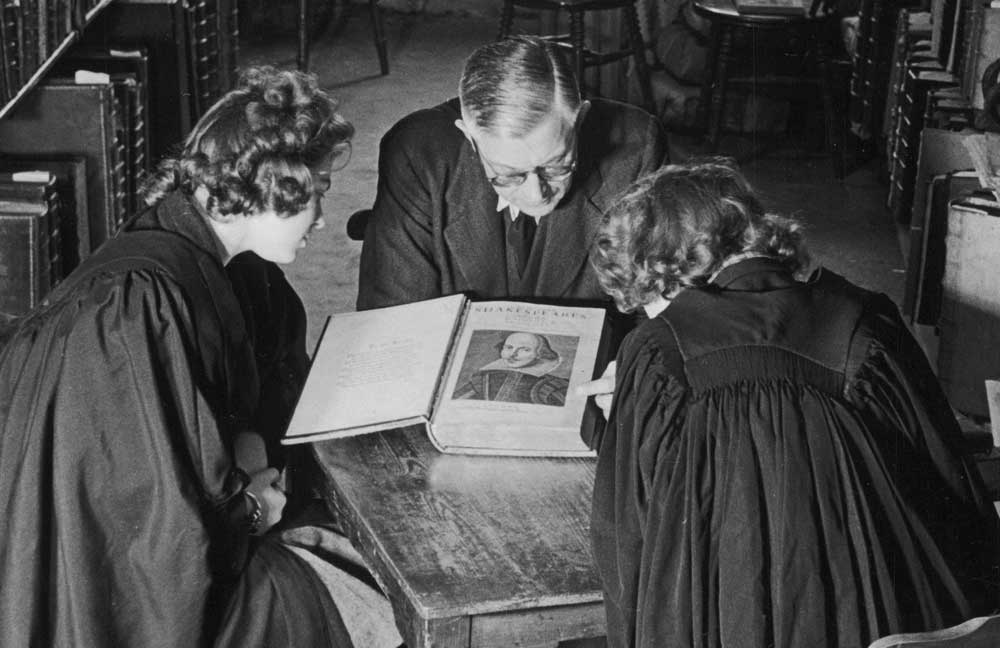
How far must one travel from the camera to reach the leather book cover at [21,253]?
4.01 meters

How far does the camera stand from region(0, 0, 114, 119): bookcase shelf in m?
4.00

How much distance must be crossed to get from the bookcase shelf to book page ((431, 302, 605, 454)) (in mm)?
1866

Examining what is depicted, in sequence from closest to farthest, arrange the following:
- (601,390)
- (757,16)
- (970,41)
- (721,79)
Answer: (601,390) → (970,41) → (757,16) → (721,79)

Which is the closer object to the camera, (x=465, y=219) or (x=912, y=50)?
(x=465, y=219)

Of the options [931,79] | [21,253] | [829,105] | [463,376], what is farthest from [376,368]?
[829,105]

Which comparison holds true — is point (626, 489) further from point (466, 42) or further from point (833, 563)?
point (466, 42)

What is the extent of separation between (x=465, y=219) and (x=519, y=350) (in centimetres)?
71

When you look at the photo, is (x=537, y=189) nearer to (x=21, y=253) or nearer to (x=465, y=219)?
(x=465, y=219)

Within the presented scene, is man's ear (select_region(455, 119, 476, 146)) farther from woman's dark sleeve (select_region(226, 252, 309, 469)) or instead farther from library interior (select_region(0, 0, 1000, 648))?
woman's dark sleeve (select_region(226, 252, 309, 469))

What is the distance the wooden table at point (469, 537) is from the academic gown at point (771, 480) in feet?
0.27

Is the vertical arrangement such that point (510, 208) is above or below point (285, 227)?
below

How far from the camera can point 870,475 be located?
2197 millimetres

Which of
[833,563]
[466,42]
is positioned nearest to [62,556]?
[833,563]

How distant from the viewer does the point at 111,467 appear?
2381 millimetres
